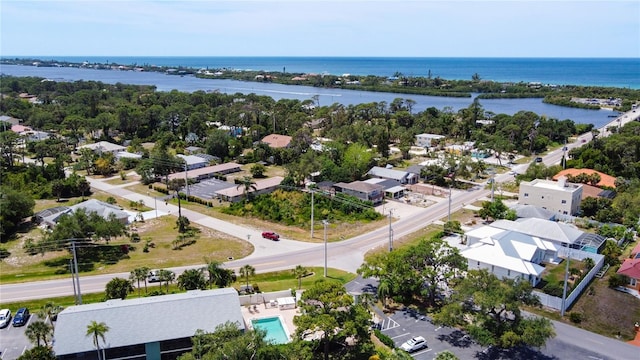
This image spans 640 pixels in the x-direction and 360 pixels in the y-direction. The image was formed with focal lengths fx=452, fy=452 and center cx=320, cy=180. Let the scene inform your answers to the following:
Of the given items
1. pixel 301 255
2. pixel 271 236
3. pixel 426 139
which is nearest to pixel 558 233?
pixel 301 255

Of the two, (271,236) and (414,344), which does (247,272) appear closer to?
(271,236)

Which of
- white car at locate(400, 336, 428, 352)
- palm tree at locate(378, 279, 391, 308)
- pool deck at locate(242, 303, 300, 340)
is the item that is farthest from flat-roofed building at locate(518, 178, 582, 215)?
pool deck at locate(242, 303, 300, 340)

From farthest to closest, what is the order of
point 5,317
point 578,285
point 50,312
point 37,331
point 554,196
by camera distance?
point 554,196
point 578,285
point 5,317
point 50,312
point 37,331

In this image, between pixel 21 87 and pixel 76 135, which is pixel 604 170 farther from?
pixel 21 87

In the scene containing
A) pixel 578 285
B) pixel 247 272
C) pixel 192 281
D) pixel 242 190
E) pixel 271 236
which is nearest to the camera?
pixel 192 281

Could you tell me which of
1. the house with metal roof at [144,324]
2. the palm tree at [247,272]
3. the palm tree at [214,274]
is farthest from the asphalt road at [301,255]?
the house with metal roof at [144,324]

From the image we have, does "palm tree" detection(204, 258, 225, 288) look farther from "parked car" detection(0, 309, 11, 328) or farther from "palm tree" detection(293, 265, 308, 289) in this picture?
"parked car" detection(0, 309, 11, 328)
